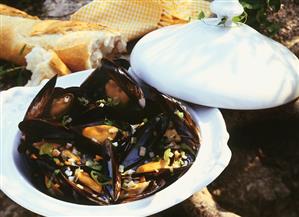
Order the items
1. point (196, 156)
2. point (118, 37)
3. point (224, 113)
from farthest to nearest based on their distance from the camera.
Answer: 1. point (118, 37)
2. point (224, 113)
3. point (196, 156)

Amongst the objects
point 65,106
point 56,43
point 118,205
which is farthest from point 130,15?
point 118,205

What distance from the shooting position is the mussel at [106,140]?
1384mm

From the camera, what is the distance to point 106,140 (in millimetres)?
1457

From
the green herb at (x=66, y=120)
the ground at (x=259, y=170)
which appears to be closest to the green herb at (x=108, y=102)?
the green herb at (x=66, y=120)

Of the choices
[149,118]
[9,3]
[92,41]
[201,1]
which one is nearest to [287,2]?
[201,1]

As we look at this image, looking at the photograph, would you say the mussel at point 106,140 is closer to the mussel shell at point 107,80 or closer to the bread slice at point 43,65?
the mussel shell at point 107,80

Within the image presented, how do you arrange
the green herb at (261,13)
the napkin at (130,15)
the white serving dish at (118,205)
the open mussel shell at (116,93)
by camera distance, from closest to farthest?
the white serving dish at (118,205)
the open mussel shell at (116,93)
the green herb at (261,13)
the napkin at (130,15)

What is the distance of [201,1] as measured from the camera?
3031mm

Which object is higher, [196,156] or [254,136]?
[196,156]

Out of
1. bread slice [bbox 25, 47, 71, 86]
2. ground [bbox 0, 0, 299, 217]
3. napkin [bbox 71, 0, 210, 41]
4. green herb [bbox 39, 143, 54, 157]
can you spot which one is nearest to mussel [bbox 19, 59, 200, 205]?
green herb [bbox 39, 143, 54, 157]

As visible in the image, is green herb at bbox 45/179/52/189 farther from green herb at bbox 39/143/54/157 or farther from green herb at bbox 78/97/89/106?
green herb at bbox 78/97/89/106

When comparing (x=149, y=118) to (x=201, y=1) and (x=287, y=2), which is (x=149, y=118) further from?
(x=287, y=2)

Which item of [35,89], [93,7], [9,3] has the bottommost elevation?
[9,3]

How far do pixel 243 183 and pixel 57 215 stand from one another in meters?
0.94
